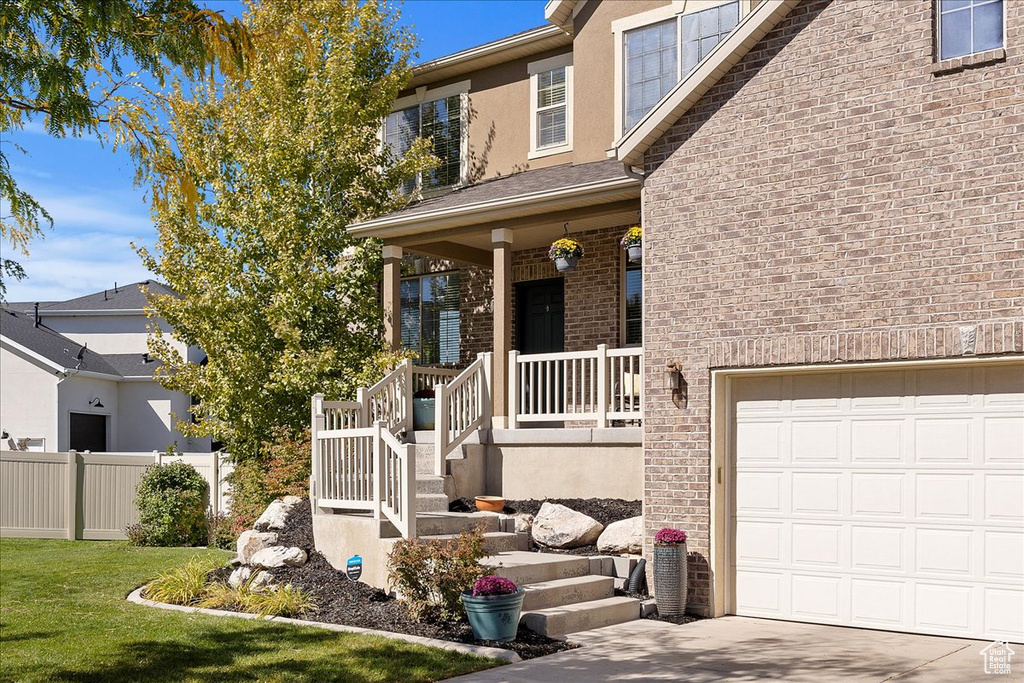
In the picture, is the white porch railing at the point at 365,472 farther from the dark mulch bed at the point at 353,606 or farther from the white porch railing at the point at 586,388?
the white porch railing at the point at 586,388

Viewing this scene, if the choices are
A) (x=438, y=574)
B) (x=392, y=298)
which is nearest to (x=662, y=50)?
(x=392, y=298)

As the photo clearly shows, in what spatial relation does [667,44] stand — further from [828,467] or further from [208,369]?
[208,369]

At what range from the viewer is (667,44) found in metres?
15.5

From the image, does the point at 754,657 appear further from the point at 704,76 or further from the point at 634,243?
the point at 634,243

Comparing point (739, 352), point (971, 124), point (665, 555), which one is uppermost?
point (971, 124)

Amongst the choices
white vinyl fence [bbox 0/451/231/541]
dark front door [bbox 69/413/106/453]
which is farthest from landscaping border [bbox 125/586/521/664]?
dark front door [bbox 69/413/106/453]

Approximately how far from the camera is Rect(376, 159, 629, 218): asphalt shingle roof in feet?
47.4

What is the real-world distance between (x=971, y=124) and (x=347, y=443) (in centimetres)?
793

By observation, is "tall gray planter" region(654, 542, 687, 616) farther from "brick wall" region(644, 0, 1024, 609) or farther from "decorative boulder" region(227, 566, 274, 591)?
"decorative boulder" region(227, 566, 274, 591)

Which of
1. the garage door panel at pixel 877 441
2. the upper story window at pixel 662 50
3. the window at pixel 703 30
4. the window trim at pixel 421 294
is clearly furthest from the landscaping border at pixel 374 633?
the window at pixel 703 30

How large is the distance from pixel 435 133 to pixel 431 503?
8450 mm

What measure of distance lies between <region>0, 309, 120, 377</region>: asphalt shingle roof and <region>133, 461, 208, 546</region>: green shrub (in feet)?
40.2

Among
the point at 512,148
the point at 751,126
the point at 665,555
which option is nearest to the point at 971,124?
the point at 751,126

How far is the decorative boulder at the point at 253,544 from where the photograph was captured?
476 inches
